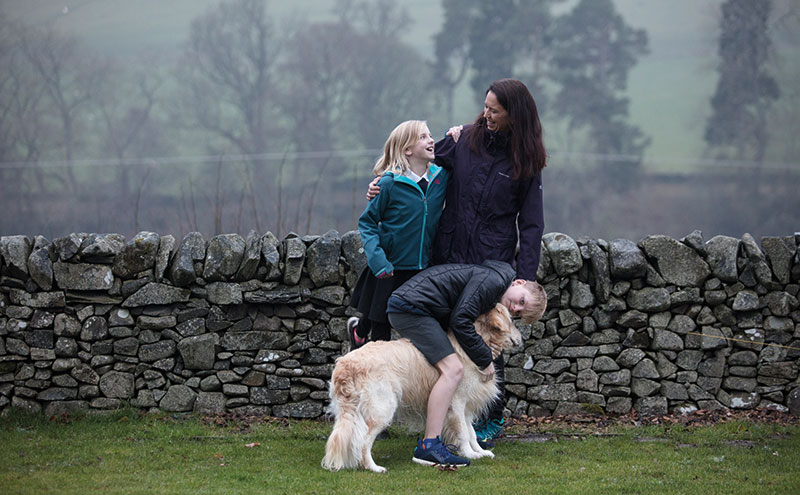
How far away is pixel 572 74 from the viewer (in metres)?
23.6

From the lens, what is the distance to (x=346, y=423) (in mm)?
4383

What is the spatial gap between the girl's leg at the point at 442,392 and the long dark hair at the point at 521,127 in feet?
4.23

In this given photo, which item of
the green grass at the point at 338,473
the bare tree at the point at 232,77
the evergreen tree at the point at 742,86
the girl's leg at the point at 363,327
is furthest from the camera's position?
the evergreen tree at the point at 742,86

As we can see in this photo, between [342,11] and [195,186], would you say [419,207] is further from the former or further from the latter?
[342,11]

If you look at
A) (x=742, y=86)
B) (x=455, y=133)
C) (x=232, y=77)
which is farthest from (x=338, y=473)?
(x=742, y=86)

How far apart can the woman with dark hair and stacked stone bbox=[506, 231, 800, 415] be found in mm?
1455

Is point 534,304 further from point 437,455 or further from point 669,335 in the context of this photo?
point 669,335

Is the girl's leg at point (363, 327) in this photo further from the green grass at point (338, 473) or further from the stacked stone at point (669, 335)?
the stacked stone at point (669, 335)

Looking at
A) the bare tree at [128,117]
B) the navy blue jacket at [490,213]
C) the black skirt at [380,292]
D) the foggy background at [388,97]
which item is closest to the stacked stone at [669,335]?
the navy blue jacket at [490,213]

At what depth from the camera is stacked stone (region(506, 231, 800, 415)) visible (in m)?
6.30

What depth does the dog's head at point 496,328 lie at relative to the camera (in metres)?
4.76

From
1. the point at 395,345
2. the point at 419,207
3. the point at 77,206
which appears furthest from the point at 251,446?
the point at 77,206

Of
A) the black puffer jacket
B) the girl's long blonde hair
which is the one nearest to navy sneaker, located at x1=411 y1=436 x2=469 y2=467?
the black puffer jacket

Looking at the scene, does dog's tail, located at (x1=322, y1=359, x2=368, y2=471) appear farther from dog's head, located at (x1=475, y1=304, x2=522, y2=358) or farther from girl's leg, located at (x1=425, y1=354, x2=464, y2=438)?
dog's head, located at (x1=475, y1=304, x2=522, y2=358)
